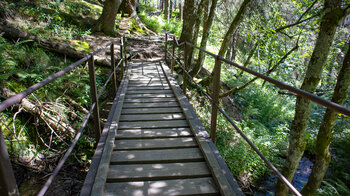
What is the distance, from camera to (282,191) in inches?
184

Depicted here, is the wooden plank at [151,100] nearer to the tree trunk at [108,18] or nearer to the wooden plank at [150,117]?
the wooden plank at [150,117]

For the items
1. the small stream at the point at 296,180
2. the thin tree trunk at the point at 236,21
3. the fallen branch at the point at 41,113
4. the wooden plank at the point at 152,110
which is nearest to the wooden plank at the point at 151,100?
the wooden plank at the point at 152,110

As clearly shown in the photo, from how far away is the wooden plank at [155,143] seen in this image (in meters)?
3.06

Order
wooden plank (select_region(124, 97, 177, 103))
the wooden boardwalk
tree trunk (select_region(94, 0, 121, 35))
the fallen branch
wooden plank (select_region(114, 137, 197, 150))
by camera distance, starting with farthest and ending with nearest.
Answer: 1. tree trunk (select_region(94, 0, 121, 35))
2. wooden plank (select_region(124, 97, 177, 103))
3. the fallen branch
4. wooden plank (select_region(114, 137, 197, 150))
5. the wooden boardwalk

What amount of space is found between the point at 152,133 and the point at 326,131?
3.56 m

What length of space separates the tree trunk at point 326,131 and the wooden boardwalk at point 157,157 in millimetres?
2737

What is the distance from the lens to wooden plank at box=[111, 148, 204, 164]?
9.05 ft

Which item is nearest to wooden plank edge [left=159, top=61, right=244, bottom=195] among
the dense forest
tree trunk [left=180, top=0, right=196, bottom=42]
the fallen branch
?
the dense forest

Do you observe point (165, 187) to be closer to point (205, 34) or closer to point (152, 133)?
point (152, 133)

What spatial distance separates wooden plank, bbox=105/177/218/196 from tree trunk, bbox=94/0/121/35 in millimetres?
10134

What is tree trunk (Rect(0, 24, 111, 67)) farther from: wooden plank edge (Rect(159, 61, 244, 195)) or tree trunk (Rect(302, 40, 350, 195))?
tree trunk (Rect(302, 40, 350, 195))

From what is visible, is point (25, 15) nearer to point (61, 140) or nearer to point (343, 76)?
point (61, 140)

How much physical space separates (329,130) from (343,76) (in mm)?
1091

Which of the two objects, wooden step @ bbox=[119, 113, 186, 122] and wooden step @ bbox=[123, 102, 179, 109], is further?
wooden step @ bbox=[123, 102, 179, 109]
